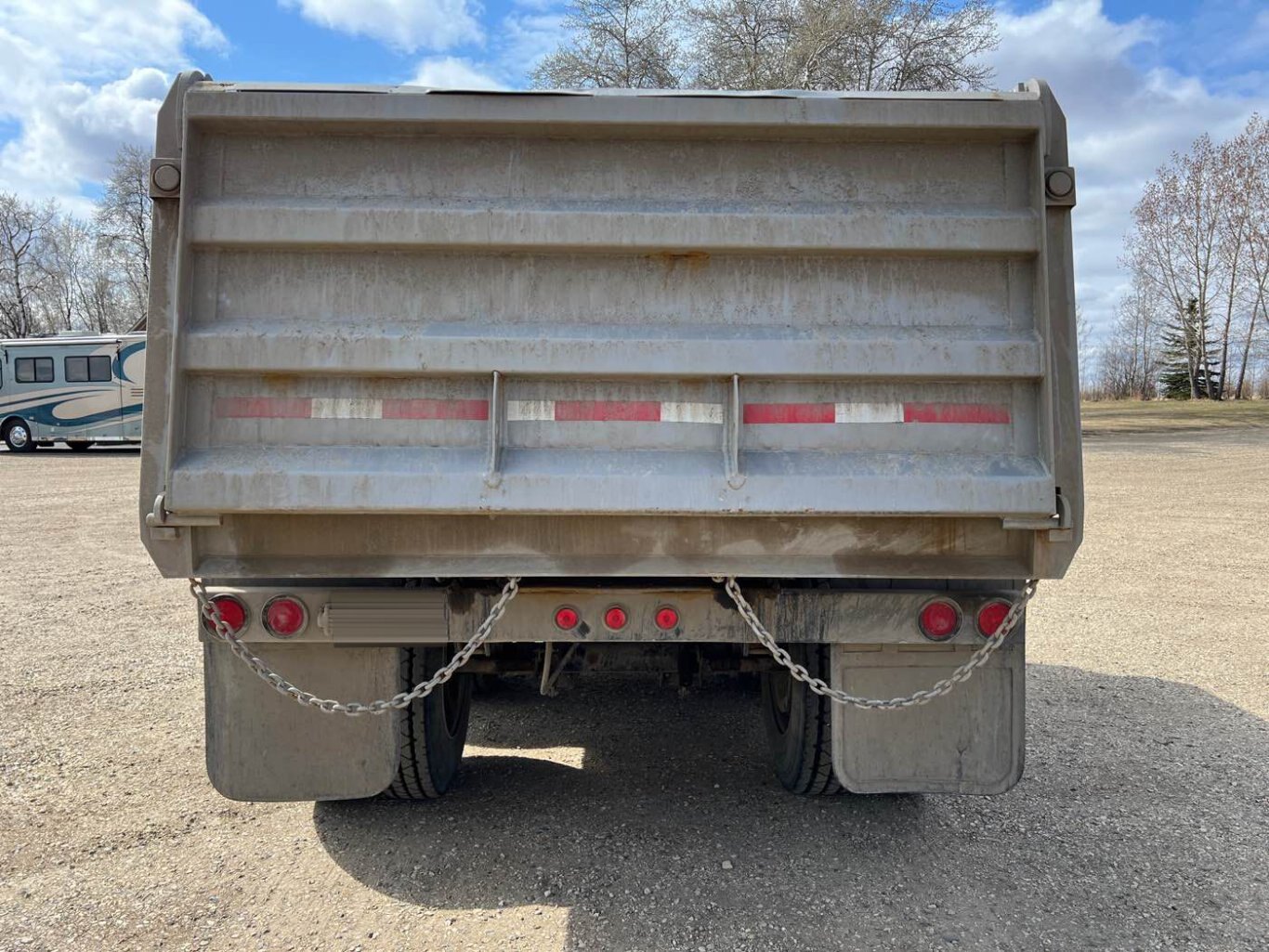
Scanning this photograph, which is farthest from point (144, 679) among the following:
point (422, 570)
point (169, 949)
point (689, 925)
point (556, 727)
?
point (689, 925)

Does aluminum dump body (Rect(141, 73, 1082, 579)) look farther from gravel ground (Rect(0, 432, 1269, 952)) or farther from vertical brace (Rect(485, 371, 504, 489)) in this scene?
gravel ground (Rect(0, 432, 1269, 952))

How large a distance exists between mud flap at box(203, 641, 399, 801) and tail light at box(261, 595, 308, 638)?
14.2 inches

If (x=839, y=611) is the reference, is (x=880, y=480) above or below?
above

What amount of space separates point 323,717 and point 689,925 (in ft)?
4.90

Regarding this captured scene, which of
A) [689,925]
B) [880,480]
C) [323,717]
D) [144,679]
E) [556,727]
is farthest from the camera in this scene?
[144,679]

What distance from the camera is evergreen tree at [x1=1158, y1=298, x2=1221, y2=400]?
130ft

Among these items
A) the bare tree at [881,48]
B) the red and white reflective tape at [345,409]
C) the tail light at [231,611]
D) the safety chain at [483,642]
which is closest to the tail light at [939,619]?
the safety chain at [483,642]

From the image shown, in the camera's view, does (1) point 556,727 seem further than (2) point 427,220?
Yes

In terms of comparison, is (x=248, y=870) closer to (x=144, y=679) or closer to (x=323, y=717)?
(x=323, y=717)

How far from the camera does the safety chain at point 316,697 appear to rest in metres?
2.82

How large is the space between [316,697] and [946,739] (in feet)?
7.45

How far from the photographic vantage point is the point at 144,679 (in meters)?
5.63

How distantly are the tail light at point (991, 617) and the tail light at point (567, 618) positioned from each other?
4.45ft

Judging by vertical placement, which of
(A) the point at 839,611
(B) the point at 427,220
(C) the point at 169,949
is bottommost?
(C) the point at 169,949
